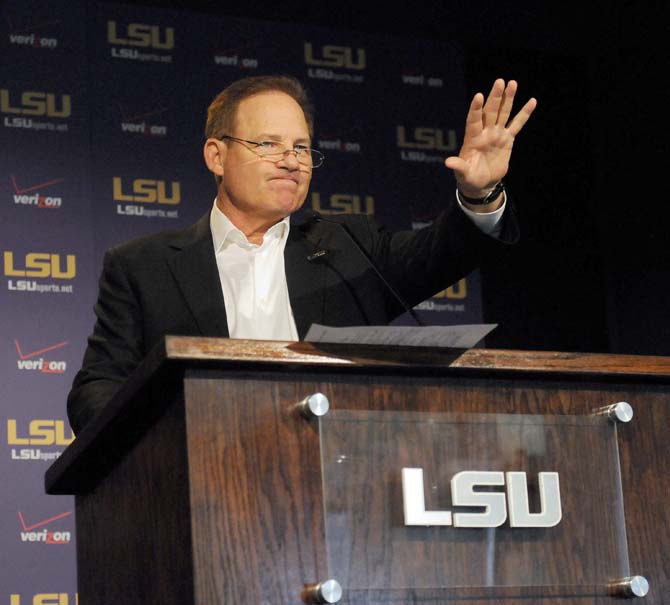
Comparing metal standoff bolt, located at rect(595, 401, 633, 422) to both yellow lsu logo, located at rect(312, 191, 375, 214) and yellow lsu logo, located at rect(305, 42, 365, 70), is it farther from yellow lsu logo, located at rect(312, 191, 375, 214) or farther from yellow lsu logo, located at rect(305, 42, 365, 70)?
yellow lsu logo, located at rect(305, 42, 365, 70)

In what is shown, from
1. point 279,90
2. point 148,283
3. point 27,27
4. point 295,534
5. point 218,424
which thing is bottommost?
point 295,534

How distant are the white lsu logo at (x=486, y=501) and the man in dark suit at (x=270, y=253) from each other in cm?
55

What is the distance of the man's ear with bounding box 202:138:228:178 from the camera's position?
2.52 metres

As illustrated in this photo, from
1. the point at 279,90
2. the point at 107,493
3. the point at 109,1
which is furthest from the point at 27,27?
the point at 107,493

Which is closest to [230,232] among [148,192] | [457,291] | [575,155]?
[148,192]

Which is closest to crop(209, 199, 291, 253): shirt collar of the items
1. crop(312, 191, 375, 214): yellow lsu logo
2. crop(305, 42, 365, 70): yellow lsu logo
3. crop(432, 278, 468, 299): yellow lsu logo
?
crop(312, 191, 375, 214): yellow lsu logo

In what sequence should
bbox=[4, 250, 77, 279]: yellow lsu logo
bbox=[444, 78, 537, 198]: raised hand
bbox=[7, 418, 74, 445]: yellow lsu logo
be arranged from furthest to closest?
bbox=[4, 250, 77, 279]: yellow lsu logo → bbox=[7, 418, 74, 445]: yellow lsu logo → bbox=[444, 78, 537, 198]: raised hand

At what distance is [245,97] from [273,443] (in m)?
1.20

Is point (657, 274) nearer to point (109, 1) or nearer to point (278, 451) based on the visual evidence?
point (109, 1)

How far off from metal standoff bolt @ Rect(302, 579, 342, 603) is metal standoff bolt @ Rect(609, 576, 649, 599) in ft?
1.15

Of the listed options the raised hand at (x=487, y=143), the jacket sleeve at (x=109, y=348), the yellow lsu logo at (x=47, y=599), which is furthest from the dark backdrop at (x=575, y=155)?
the raised hand at (x=487, y=143)

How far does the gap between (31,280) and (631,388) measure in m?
2.98

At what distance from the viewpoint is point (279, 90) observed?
2.51m

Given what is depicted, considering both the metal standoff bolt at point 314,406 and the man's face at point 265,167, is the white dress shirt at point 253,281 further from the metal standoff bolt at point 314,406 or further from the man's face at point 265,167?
the metal standoff bolt at point 314,406
